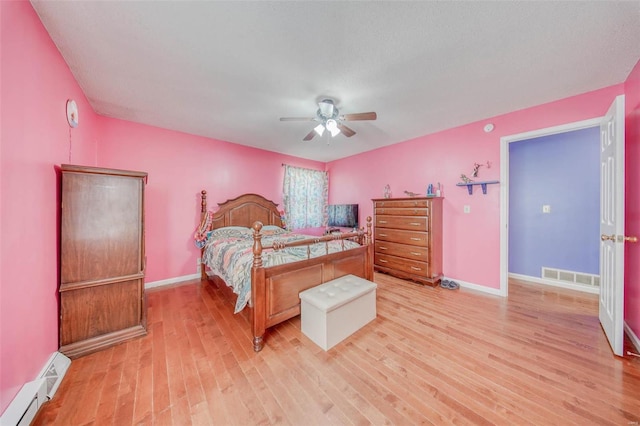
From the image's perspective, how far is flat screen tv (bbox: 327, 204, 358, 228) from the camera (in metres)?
5.12

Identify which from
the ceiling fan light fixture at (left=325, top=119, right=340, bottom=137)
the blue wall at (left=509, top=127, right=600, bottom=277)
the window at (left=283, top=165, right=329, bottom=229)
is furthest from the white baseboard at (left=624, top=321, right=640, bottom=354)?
the window at (left=283, top=165, right=329, bottom=229)

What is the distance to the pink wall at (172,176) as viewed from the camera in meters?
3.29

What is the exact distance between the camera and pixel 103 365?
1.79m

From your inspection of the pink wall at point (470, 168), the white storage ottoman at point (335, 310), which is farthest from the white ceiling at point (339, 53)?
the white storage ottoman at point (335, 310)

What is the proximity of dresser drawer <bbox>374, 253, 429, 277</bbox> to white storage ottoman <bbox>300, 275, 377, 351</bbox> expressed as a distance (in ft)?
4.90

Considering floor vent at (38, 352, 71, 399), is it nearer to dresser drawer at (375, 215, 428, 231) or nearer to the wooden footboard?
the wooden footboard

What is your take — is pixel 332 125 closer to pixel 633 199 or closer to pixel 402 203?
pixel 402 203

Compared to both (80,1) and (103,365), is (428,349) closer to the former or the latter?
(103,365)

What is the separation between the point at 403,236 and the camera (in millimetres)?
3758

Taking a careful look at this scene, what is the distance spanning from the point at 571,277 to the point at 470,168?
2311mm

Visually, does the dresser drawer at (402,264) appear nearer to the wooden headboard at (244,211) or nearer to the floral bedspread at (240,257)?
the floral bedspread at (240,257)

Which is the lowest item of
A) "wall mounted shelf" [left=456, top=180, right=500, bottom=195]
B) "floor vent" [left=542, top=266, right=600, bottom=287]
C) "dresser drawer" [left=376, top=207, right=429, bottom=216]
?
"floor vent" [left=542, top=266, right=600, bottom=287]

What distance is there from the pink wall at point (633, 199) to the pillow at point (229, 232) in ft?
15.1

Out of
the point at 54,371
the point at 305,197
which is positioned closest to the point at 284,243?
the point at 54,371
